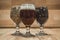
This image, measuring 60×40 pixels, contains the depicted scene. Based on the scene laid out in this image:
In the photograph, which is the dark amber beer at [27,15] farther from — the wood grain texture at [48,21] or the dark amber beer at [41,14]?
the wood grain texture at [48,21]

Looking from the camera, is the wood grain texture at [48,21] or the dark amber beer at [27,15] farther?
the wood grain texture at [48,21]

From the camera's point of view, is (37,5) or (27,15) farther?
(37,5)

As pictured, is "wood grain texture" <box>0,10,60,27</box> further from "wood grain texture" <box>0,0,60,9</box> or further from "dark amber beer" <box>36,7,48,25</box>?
"dark amber beer" <box>36,7,48,25</box>

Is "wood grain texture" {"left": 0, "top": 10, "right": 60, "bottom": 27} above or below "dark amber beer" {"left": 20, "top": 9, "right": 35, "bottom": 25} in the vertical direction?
below

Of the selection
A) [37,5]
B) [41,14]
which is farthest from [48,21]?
[41,14]

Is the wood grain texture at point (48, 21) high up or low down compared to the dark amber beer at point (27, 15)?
down

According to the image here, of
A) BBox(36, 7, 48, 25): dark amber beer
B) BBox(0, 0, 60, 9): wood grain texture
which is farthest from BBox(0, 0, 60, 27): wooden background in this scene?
BBox(36, 7, 48, 25): dark amber beer

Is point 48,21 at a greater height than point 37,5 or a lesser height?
lesser

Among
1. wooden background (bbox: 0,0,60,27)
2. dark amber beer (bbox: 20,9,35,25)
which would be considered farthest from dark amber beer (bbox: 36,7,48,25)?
wooden background (bbox: 0,0,60,27)

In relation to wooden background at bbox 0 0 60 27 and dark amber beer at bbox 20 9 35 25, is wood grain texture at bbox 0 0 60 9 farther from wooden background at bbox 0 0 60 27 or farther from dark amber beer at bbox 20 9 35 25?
dark amber beer at bbox 20 9 35 25

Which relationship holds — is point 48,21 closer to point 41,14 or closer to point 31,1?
point 31,1

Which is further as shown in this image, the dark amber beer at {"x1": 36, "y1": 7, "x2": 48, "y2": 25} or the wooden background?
the wooden background

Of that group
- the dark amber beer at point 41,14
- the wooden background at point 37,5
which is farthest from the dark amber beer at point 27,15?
the wooden background at point 37,5
